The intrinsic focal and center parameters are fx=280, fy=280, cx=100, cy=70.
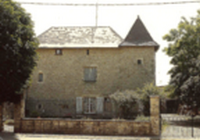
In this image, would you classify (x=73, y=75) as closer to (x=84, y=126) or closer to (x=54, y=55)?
(x=54, y=55)

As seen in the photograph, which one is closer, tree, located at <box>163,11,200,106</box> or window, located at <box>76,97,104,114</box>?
tree, located at <box>163,11,200,106</box>

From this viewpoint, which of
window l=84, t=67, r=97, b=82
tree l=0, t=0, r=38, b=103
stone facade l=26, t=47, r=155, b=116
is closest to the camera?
tree l=0, t=0, r=38, b=103

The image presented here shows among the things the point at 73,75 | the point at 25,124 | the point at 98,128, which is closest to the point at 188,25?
the point at 73,75

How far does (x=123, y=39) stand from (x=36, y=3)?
13141 mm

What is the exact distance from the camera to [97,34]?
89.3ft

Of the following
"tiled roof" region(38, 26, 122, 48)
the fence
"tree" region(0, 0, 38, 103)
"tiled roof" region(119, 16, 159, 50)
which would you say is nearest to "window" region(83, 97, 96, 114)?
"tiled roof" region(38, 26, 122, 48)

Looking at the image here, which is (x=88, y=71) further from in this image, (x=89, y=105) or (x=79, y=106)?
(x=79, y=106)

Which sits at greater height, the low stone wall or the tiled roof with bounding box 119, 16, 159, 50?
the tiled roof with bounding box 119, 16, 159, 50

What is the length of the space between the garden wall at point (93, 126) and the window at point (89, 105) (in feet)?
32.0

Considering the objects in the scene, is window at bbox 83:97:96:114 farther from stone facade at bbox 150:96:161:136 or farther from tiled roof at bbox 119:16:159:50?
stone facade at bbox 150:96:161:136

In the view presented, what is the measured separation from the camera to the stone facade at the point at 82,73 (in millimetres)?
25234

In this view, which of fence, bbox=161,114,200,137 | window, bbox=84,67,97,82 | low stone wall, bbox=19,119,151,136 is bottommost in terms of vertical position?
fence, bbox=161,114,200,137

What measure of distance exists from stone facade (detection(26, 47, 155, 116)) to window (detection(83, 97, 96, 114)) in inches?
17.8

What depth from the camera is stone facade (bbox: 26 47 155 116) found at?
25.2 m
